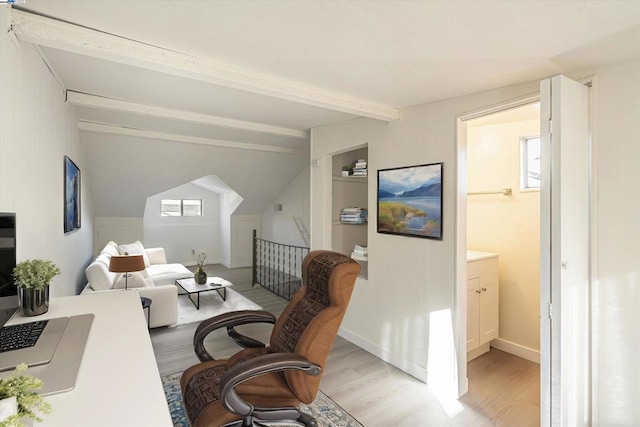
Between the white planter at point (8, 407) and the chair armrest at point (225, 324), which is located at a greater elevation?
the white planter at point (8, 407)

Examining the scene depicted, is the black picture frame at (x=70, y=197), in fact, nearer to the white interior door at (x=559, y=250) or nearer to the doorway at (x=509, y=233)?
the white interior door at (x=559, y=250)

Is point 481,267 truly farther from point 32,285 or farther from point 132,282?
point 132,282

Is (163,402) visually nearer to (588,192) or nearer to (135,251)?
(588,192)

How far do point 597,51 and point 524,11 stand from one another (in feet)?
2.34

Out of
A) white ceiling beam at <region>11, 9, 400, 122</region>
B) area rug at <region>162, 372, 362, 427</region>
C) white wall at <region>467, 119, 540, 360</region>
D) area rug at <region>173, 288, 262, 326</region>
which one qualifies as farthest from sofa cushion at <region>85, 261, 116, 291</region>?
white wall at <region>467, 119, 540, 360</region>

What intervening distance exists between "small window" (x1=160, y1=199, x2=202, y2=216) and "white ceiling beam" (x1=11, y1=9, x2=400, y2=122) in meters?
6.33

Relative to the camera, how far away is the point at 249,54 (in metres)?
1.92

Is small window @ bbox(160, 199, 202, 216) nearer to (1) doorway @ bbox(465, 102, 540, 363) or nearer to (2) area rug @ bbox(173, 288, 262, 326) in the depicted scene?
(2) area rug @ bbox(173, 288, 262, 326)

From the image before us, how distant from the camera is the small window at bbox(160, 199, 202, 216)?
7.64 meters

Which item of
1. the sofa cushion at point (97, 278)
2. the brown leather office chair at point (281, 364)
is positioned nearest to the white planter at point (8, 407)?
A: the brown leather office chair at point (281, 364)

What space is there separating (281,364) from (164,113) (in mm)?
2832

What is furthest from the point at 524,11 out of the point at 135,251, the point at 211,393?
the point at 135,251

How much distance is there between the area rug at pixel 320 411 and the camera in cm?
216

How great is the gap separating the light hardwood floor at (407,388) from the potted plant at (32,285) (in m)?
1.55
